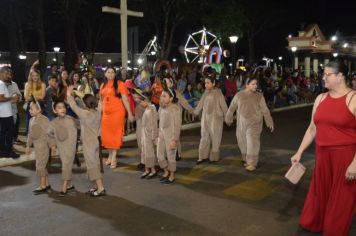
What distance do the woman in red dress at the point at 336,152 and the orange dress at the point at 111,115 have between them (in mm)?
4434

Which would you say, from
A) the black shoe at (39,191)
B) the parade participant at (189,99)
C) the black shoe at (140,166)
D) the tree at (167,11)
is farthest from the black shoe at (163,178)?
the tree at (167,11)

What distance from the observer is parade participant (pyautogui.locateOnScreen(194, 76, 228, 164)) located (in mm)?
9031

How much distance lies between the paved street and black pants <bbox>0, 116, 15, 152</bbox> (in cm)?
63

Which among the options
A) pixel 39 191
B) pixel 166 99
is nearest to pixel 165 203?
pixel 166 99

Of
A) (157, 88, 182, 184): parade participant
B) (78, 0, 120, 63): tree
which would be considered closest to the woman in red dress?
(157, 88, 182, 184): parade participant

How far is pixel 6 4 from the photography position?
81.4 ft

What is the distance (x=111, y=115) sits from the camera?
8.52 meters

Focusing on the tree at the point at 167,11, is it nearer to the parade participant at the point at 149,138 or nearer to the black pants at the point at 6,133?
the black pants at the point at 6,133

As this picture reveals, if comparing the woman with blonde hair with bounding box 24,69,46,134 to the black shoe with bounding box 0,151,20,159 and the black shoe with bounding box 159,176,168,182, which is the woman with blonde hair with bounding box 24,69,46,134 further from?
the black shoe with bounding box 159,176,168,182

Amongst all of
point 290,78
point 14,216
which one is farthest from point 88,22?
point 14,216

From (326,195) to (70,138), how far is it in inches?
146

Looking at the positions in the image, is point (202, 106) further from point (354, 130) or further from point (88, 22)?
point (88, 22)

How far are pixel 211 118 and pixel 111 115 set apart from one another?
1944mm

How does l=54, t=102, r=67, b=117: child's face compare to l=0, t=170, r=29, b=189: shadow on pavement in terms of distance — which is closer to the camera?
l=54, t=102, r=67, b=117: child's face
